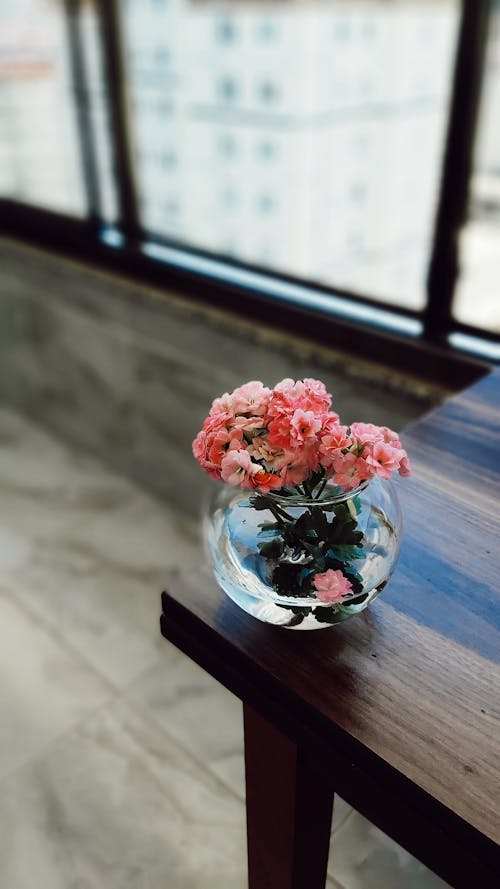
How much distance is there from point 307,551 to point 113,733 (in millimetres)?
992

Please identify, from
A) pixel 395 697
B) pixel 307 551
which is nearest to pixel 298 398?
pixel 307 551

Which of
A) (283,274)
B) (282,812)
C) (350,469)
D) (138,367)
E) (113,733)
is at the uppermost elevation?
(350,469)

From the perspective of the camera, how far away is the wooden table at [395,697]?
1.83 ft

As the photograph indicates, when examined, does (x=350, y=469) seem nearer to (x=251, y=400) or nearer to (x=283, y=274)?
(x=251, y=400)

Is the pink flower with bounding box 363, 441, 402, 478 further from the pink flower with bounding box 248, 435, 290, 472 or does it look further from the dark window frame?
the dark window frame

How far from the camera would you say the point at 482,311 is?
1.40 meters

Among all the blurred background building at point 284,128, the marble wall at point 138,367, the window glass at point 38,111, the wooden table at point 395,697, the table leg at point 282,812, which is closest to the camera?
the wooden table at point 395,697

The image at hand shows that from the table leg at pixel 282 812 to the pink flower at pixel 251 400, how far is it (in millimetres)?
309

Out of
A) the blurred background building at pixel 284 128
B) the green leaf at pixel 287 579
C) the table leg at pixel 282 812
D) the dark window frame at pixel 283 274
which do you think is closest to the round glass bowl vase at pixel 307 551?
the green leaf at pixel 287 579

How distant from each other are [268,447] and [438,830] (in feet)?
1.09

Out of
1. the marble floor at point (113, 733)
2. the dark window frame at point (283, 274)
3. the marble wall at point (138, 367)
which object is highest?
the dark window frame at point (283, 274)

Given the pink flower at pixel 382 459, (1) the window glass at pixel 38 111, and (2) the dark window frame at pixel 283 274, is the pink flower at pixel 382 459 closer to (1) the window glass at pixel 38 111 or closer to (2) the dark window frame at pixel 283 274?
(2) the dark window frame at pixel 283 274

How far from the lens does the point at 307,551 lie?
0.65 metres

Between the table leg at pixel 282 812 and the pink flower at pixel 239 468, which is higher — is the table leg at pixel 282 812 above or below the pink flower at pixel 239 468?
below
